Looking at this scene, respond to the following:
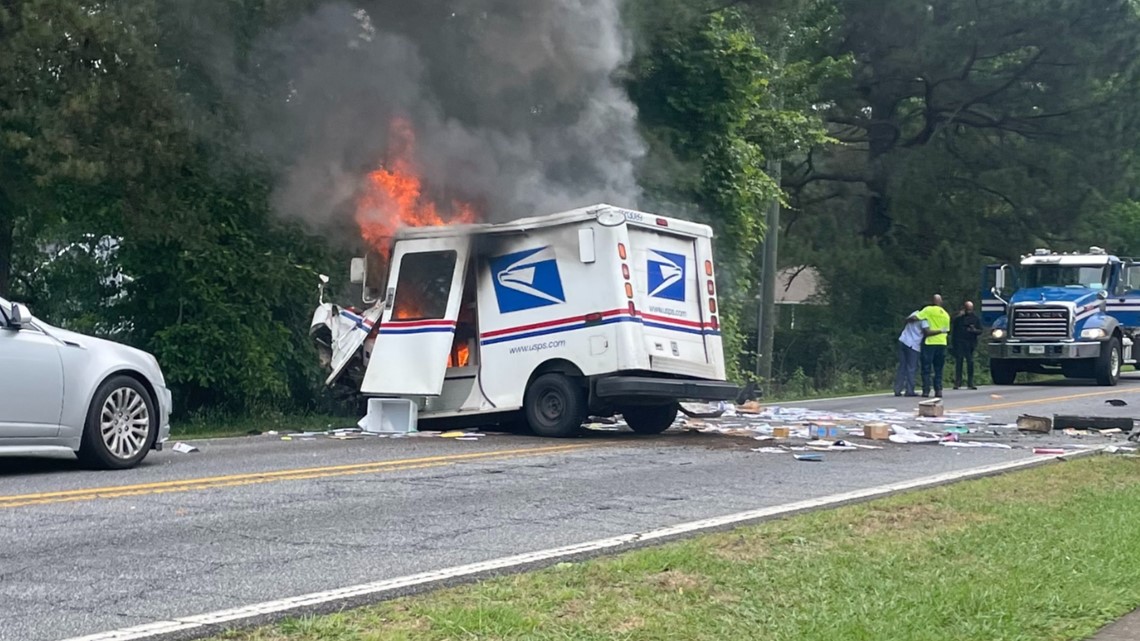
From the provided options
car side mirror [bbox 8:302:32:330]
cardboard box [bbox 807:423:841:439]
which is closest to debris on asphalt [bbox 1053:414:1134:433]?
cardboard box [bbox 807:423:841:439]

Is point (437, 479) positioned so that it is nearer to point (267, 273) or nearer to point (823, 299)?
point (267, 273)

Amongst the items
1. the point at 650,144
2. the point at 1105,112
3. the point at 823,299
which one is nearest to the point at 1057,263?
the point at 1105,112

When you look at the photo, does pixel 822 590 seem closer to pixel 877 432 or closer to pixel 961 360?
pixel 877 432

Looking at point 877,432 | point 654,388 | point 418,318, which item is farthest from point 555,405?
point 877,432

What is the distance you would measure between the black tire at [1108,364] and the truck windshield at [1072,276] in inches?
54.3

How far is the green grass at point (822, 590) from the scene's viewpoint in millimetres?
5695

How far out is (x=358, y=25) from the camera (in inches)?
662

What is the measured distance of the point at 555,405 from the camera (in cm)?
1468

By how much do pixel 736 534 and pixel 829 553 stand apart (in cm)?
73

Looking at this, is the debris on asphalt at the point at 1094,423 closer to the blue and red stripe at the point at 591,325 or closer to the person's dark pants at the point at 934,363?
the blue and red stripe at the point at 591,325

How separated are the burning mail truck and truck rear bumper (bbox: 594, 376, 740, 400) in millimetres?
14

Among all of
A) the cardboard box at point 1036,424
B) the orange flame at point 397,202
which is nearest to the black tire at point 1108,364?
the cardboard box at point 1036,424

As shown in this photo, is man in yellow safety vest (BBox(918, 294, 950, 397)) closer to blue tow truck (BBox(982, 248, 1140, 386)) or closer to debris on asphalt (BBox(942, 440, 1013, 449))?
blue tow truck (BBox(982, 248, 1140, 386))

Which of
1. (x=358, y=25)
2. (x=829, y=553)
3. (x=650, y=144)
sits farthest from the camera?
(x=650, y=144)
